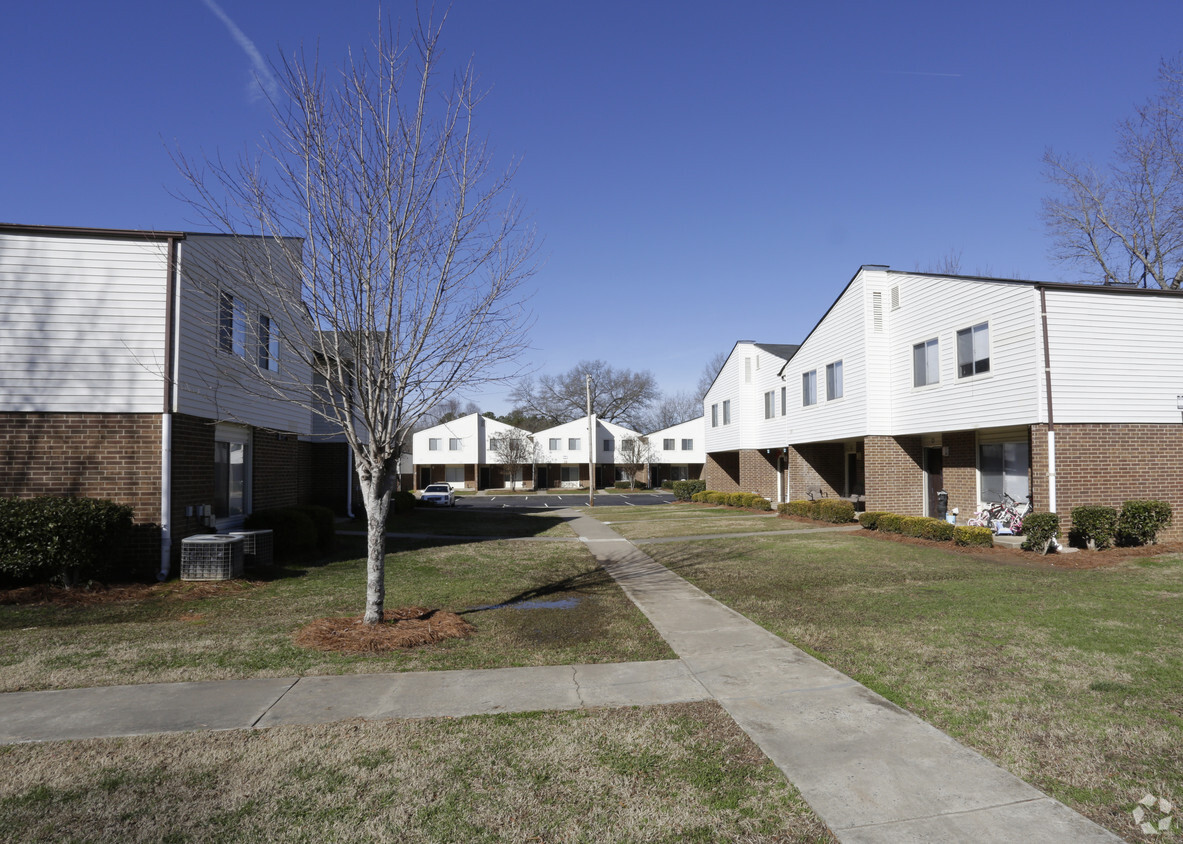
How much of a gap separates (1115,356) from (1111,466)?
7.52ft

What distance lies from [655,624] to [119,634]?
230 inches

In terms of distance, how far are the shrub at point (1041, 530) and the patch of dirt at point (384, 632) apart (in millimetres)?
11496

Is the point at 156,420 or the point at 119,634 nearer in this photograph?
the point at 119,634

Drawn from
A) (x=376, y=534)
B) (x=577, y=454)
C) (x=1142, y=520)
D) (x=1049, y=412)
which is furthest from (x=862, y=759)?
(x=577, y=454)

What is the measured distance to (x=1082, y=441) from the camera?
14.5m

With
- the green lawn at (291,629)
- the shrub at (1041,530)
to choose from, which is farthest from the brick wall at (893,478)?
the green lawn at (291,629)

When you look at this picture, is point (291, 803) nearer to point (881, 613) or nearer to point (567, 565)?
point (881, 613)

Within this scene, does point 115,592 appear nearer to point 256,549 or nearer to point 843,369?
point 256,549

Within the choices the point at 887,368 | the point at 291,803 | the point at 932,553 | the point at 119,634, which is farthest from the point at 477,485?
the point at 291,803

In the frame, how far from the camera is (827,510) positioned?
2147 cm

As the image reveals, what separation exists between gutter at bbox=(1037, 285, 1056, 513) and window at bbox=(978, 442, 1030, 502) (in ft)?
6.85

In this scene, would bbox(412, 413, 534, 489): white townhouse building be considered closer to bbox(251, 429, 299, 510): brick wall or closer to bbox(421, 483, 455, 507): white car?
bbox(421, 483, 455, 507): white car

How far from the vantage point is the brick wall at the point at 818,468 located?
25.8 meters

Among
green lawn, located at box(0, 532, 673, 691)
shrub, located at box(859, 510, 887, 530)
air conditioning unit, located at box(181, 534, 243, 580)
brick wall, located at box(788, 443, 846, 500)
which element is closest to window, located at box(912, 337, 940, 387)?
shrub, located at box(859, 510, 887, 530)
